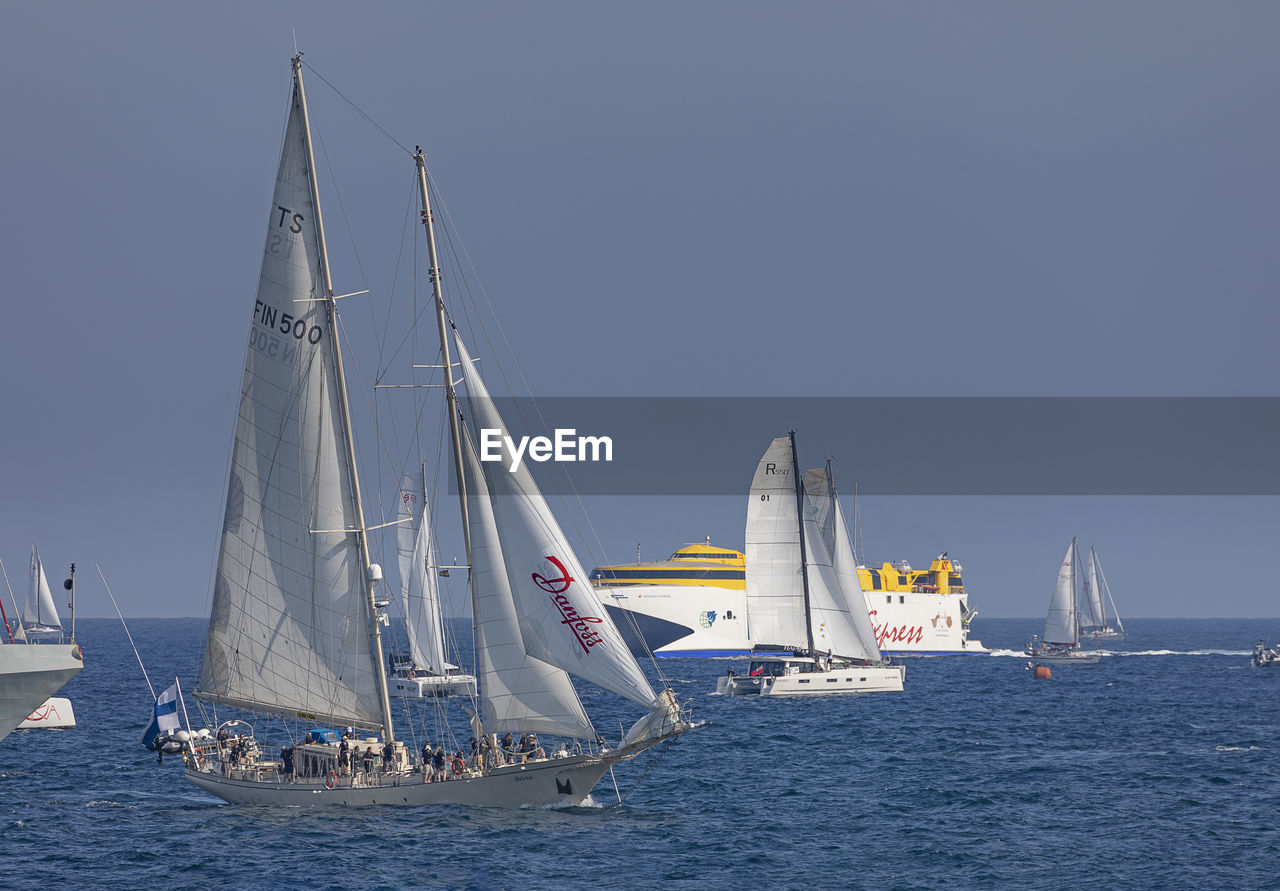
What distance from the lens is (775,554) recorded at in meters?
85.9

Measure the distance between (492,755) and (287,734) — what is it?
28.3 m

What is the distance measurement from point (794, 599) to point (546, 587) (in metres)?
50.6

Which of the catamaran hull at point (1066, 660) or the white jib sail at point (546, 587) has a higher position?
the white jib sail at point (546, 587)

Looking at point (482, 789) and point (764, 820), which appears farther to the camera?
point (764, 820)

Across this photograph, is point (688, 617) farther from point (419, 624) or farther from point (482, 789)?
point (482, 789)

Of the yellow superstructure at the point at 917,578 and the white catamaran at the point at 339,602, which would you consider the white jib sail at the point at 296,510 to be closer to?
the white catamaran at the point at 339,602

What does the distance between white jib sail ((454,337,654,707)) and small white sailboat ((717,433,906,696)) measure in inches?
1905

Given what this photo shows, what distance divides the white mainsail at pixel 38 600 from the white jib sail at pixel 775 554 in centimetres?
7948

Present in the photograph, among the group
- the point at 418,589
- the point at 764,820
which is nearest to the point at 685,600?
the point at 418,589

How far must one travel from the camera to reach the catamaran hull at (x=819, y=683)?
84.9 m

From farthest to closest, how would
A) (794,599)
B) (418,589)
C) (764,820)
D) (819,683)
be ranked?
(819,683)
(794,599)
(418,589)
(764,820)

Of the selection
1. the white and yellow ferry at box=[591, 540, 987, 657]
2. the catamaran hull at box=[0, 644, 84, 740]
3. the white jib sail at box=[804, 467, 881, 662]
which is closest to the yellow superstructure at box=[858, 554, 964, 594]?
the white and yellow ferry at box=[591, 540, 987, 657]

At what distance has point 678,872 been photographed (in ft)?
109

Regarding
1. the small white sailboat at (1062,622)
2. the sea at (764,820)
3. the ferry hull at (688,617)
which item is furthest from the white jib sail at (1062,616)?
the sea at (764,820)
